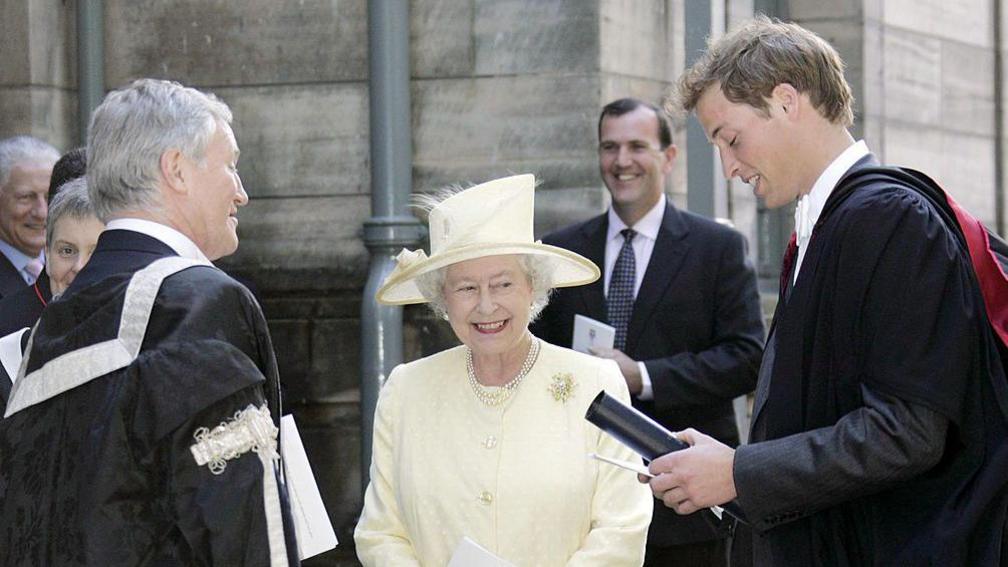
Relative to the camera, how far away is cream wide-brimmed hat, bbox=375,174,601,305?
4.07 metres

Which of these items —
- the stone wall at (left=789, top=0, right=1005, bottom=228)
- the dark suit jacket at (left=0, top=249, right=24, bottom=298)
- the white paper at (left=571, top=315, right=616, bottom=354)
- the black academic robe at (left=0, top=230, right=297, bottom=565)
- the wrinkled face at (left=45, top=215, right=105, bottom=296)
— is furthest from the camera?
the stone wall at (left=789, top=0, right=1005, bottom=228)

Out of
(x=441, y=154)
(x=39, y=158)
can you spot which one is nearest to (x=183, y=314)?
(x=39, y=158)

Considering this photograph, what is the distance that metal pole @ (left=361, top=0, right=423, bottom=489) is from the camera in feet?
21.4

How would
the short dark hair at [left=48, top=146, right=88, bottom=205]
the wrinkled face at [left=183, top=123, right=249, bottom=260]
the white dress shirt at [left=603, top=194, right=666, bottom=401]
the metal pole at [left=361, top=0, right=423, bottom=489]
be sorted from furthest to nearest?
the metal pole at [left=361, top=0, right=423, bottom=489], the white dress shirt at [left=603, top=194, right=666, bottom=401], the short dark hair at [left=48, top=146, right=88, bottom=205], the wrinkled face at [left=183, top=123, right=249, bottom=260]

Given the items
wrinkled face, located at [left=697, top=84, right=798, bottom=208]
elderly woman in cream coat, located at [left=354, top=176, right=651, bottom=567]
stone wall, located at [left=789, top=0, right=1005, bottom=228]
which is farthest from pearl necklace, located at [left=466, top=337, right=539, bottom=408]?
stone wall, located at [left=789, top=0, right=1005, bottom=228]

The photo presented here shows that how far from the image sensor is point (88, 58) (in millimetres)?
6930

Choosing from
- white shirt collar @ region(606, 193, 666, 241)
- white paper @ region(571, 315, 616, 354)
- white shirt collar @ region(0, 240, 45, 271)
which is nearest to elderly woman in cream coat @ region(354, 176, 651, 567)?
white paper @ region(571, 315, 616, 354)

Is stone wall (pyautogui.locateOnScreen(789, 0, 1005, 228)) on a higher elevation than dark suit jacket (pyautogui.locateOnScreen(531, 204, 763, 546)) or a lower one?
higher

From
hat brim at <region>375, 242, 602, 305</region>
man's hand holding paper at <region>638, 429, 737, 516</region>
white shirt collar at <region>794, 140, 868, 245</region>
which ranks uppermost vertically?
white shirt collar at <region>794, 140, 868, 245</region>

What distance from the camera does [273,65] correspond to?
22.5ft

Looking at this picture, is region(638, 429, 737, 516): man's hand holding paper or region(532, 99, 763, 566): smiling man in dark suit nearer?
region(638, 429, 737, 516): man's hand holding paper

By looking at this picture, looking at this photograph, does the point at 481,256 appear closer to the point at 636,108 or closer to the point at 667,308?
the point at 667,308

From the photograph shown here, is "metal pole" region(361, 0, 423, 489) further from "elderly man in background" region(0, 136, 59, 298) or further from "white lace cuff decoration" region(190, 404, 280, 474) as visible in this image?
"white lace cuff decoration" region(190, 404, 280, 474)

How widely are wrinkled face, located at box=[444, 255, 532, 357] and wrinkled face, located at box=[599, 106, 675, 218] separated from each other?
161 cm
